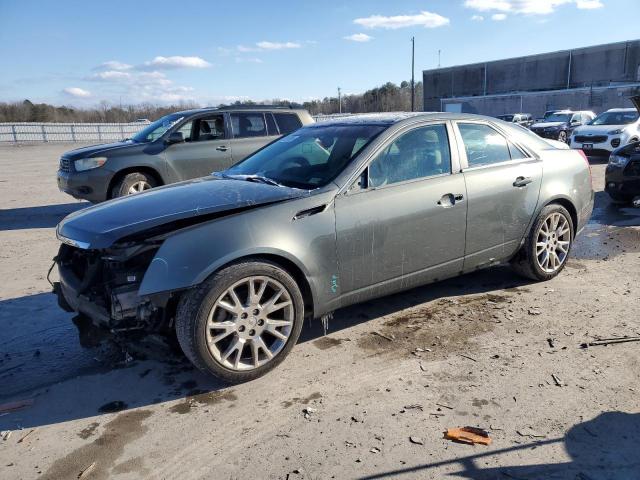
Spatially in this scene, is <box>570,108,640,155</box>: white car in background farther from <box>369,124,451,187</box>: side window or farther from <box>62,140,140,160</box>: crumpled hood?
<box>62,140,140,160</box>: crumpled hood

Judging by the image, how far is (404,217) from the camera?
13.0 ft

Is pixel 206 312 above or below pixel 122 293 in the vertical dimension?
below

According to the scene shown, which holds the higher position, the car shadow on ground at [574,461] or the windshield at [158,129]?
the windshield at [158,129]

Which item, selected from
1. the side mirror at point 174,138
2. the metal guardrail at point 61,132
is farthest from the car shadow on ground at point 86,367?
the metal guardrail at point 61,132

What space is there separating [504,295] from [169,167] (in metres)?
5.98

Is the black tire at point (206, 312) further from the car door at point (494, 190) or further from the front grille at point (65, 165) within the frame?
the front grille at point (65, 165)

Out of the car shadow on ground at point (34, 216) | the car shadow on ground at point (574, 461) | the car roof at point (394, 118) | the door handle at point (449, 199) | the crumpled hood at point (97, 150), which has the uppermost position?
the car roof at point (394, 118)

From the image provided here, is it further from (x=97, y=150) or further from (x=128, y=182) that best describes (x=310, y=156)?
(x=97, y=150)

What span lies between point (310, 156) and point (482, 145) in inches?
63.3

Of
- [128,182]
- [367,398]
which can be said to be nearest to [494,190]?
[367,398]

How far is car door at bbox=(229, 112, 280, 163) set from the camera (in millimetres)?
9047

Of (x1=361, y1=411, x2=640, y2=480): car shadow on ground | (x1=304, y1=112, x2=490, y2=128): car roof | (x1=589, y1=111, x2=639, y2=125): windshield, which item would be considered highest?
(x1=304, y1=112, x2=490, y2=128): car roof

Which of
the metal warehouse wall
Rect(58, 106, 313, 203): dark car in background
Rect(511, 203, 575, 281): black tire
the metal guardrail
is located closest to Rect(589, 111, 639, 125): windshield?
Rect(58, 106, 313, 203): dark car in background

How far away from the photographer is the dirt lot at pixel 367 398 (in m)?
2.59
